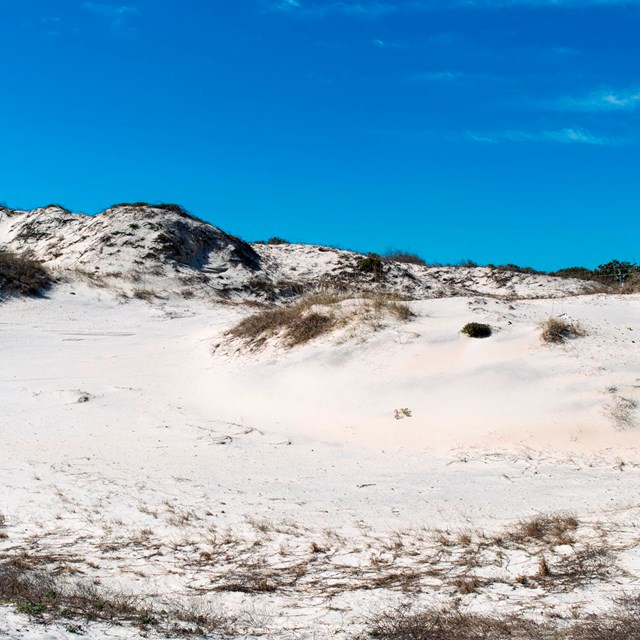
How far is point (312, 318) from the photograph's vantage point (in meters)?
13.3

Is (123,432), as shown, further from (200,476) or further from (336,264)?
(336,264)

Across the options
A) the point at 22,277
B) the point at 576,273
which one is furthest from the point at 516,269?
the point at 22,277

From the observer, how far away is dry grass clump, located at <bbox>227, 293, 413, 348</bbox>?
1295 centimetres

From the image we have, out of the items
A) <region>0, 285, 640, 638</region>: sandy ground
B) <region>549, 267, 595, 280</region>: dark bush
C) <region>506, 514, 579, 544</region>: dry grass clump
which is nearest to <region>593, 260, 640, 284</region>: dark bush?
<region>549, 267, 595, 280</region>: dark bush

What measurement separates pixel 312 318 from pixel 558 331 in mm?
4593

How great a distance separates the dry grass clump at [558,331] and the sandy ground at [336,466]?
0.59 feet

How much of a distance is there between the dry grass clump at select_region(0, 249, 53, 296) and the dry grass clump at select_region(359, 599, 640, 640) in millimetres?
20552

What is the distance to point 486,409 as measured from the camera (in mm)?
9938

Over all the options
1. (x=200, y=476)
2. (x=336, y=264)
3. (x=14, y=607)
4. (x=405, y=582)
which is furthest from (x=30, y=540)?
(x=336, y=264)

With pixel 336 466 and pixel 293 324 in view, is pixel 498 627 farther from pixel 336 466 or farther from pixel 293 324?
pixel 293 324

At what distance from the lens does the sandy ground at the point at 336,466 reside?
15.9ft

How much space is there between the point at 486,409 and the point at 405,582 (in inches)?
214

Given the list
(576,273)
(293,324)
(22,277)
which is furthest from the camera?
(576,273)

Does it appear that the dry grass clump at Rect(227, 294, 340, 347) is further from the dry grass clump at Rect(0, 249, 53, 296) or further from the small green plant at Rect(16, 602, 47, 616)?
the dry grass clump at Rect(0, 249, 53, 296)
